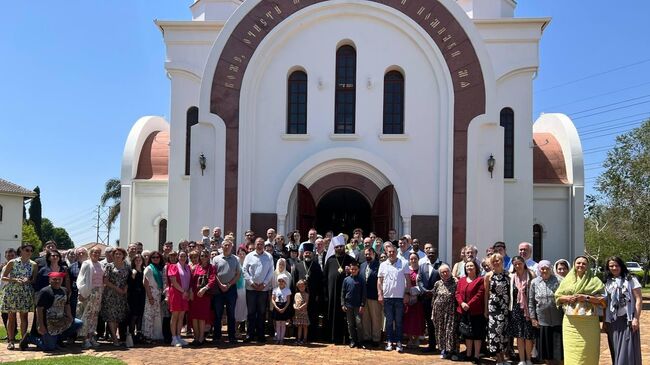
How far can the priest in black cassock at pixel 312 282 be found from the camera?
11.3 meters

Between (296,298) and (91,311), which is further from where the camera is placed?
(296,298)

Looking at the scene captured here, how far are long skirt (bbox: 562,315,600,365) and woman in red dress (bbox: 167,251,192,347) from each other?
6.20 meters

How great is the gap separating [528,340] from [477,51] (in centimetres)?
896

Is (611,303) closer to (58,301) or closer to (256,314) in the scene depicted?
(256,314)

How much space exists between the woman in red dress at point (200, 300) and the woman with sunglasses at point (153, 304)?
0.55 m

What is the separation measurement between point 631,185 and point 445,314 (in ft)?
50.9

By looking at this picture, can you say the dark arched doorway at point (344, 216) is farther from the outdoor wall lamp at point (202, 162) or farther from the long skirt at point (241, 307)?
the long skirt at point (241, 307)

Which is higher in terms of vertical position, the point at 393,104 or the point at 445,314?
the point at 393,104

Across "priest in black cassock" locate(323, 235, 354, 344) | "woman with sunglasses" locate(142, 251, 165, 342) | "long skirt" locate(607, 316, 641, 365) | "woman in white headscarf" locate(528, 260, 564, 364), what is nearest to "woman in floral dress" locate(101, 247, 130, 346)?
"woman with sunglasses" locate(142, 251, 165, 342)

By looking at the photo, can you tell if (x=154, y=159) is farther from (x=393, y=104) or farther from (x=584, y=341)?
(x=584, y=341)

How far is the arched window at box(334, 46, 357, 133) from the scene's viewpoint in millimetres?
16906

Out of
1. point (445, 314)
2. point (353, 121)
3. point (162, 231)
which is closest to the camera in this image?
point (445, 314)

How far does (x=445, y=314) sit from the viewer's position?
32.6 ft

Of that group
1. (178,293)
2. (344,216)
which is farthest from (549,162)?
(178,293)
